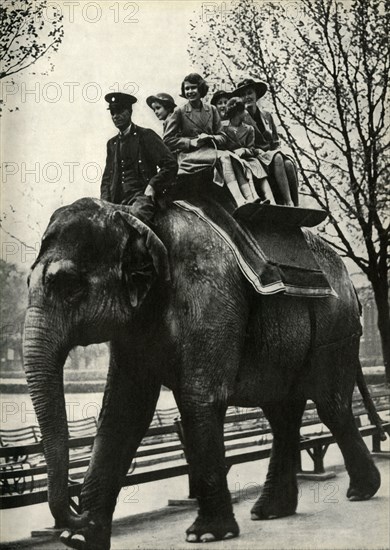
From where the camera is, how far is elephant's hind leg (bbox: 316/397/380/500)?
5078mm

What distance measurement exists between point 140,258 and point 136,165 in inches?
22.0

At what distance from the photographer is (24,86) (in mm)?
4973

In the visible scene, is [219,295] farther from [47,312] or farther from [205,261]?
[47,312]

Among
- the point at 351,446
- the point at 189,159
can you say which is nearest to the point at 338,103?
the point at 189,159

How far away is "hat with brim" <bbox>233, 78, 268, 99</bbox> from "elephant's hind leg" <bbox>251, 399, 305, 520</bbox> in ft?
5.32

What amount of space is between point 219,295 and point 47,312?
787 mm

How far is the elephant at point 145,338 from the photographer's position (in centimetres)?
409

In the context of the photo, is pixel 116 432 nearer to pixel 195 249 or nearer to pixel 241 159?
pixel 195 249

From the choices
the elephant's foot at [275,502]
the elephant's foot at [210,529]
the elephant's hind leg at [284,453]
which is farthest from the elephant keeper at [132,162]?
the elephant's foot at [275,502]

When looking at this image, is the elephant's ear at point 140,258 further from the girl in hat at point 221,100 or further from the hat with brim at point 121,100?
the girl in hat at point 221,100

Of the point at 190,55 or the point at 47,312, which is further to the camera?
the point at 190,55

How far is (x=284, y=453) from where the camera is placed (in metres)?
4.96

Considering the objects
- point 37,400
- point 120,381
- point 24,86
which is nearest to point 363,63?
point 24,86

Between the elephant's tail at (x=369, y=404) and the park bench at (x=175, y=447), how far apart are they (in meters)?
0.03
